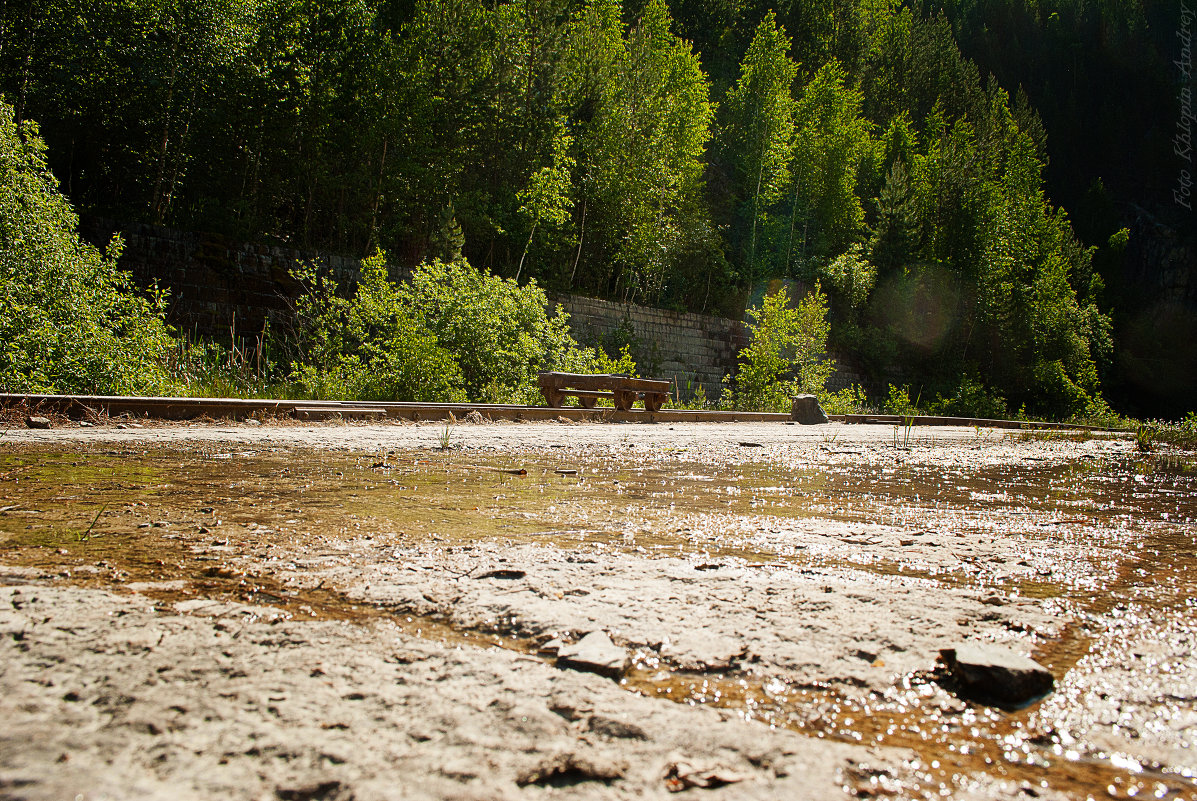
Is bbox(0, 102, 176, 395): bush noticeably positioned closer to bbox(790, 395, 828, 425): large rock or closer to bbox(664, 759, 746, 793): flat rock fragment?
bbox(664, 759, 746, 793): flat rock fragment

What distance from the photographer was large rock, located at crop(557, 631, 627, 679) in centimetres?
120

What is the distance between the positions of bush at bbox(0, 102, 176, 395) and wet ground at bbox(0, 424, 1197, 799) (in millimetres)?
5649

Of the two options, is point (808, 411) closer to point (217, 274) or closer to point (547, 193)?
point (547, 193)

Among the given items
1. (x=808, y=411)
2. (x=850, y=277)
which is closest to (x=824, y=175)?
(x=850, y=277)

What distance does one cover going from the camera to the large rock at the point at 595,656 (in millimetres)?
1196

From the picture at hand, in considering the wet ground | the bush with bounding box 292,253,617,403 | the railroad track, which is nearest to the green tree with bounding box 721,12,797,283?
the bush with bounding box 292,253,617,403

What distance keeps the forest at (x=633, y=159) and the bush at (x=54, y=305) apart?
28.8 ft

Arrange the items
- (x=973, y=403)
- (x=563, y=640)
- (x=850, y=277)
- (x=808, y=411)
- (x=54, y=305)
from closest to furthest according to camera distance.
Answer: (x=563, y=640), (x=54, y=305), (x=808, y=411), (x=850, y=277), (x=973, y=403)

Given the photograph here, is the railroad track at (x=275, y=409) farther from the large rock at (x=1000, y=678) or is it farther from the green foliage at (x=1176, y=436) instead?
the green foliage at (x=1176, y=436)

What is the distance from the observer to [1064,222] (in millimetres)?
48719

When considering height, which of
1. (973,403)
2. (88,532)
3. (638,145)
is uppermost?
(638,145)

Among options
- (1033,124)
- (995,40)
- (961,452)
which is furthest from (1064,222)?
(961,452)

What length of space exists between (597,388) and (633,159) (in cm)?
1548

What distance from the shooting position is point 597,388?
38.4 feet
